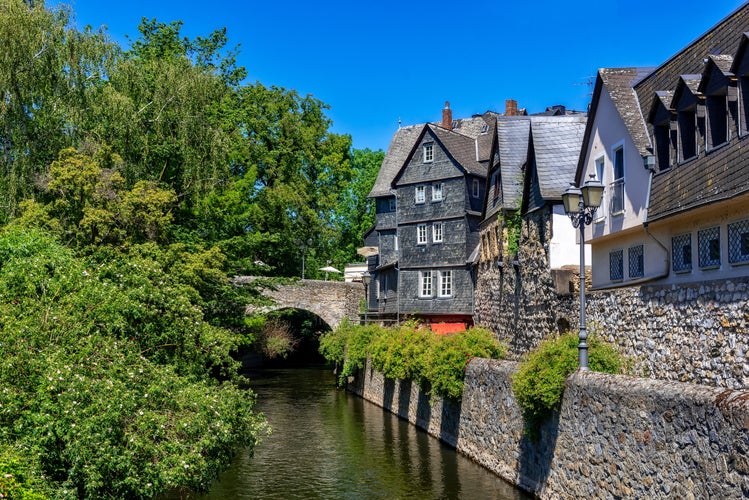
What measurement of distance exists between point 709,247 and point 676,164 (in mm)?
1970

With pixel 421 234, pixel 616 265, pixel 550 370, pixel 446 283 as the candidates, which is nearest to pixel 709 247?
pixel 550 370

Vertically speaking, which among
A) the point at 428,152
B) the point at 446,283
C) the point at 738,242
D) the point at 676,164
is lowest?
the point at 738,242

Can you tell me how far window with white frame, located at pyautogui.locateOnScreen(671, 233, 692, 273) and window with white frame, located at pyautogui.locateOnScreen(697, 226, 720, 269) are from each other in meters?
0.49

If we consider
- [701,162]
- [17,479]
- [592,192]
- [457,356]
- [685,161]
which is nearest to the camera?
[17,479]

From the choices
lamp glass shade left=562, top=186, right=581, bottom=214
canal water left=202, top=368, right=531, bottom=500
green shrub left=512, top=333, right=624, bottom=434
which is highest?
lamp glass shade left=562, top=186, right=581, bottom=214

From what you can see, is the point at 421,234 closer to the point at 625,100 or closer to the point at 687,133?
the point at 625,100

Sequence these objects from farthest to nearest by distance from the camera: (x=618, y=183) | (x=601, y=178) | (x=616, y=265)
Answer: (x=601, y=178)
(x=616, y=265)
(x=618, y=183)

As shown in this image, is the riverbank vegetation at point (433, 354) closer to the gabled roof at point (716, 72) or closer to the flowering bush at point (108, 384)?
the flowering bush at point (108, 384)

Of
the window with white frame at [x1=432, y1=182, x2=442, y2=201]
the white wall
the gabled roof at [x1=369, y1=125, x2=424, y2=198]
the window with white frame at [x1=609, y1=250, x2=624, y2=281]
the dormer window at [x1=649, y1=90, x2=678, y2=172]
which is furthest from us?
the gabled roof at [x1=369, y1=125, x2=424, y2=198]

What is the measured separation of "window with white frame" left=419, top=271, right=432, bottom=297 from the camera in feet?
132

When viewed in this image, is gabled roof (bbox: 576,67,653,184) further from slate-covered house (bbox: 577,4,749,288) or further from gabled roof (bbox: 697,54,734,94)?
gabled roof (bbox: 697,54,734,94)

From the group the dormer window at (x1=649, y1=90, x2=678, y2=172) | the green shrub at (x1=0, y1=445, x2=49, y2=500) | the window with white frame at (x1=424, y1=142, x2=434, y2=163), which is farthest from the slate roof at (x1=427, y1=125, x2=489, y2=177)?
the green shrub at (x1=0, y1=445, x2=49, y2=500)

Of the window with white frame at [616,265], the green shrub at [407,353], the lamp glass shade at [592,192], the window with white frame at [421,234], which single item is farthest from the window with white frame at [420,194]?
the lamp glass shade at [592,192]

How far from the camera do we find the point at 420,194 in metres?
41.6
